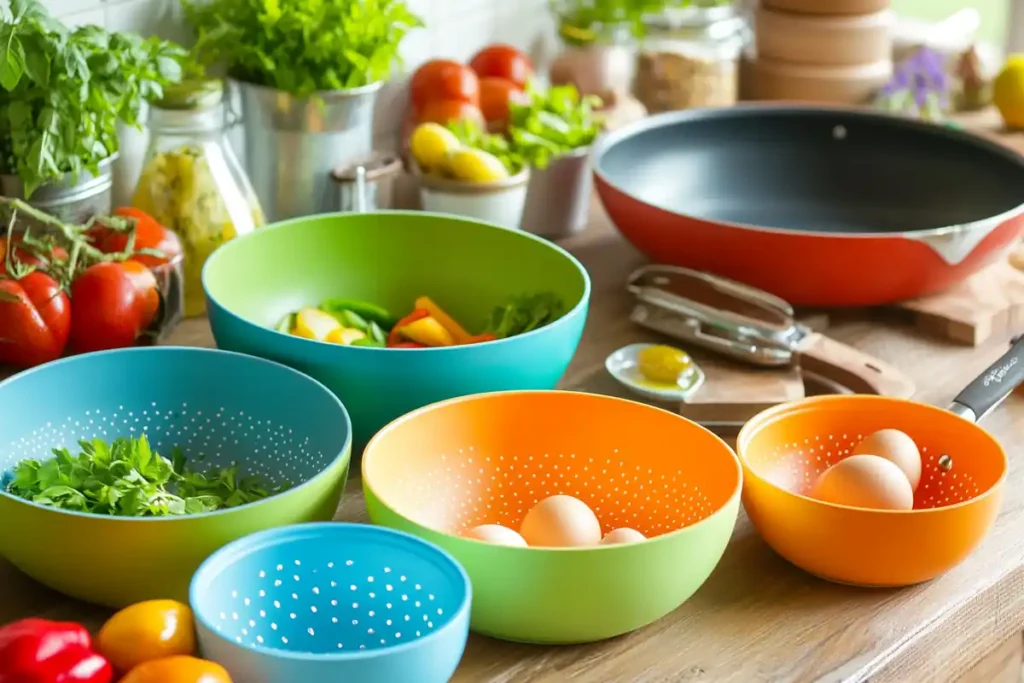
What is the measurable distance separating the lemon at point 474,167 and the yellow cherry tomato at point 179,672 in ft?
2.78

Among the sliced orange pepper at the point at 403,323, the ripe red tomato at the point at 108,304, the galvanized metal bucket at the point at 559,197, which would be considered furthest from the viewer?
the galvanized metal bucket at the point at 559,197

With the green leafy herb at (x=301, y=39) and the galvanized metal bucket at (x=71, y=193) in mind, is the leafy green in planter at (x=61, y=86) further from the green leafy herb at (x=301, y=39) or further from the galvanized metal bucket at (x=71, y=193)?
the green leafy herb at (x=301, y=39)

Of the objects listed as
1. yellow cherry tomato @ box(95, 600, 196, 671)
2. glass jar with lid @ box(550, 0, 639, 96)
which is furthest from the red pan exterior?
yellow cherry tomato @ box(95, 600, 196, 671)

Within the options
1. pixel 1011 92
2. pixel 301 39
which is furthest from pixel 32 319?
pixel 1011 92

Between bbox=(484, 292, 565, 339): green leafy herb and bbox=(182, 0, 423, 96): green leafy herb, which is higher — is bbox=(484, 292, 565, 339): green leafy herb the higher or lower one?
the lower one

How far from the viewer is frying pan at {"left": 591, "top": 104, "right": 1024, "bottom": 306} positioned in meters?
1.47

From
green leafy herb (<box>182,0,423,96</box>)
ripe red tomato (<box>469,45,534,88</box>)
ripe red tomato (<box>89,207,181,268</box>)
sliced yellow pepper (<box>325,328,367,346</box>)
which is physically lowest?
sliced yellow pepper (<box>325,328,367,346</box>)

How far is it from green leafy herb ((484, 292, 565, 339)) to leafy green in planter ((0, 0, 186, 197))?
0.39 meters

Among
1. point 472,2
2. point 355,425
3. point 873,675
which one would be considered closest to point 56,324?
point 355,425

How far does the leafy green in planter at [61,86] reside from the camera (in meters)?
1.21

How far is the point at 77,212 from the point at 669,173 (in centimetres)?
74

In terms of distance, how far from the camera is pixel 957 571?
44.6 inches

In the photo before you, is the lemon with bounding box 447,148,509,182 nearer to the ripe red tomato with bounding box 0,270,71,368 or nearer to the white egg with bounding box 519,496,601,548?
the ripe red tomato with bounding box 0,270,71,368

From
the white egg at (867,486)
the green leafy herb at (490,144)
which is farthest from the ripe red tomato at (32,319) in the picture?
the white egg at (867,486)
